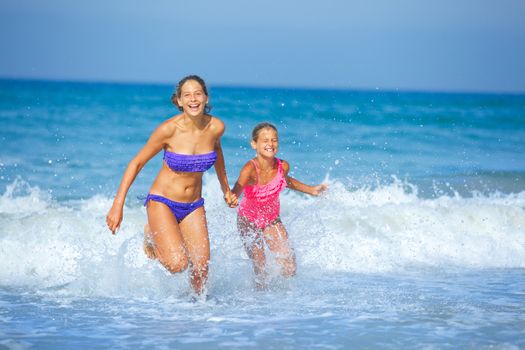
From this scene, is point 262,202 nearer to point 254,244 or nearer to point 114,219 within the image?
point 254,244

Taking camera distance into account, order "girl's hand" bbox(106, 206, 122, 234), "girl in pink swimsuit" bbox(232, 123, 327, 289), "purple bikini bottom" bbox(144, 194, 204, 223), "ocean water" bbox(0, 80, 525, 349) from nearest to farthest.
→ 1. "ocean water" bbox(0, 80, 525, 349)
2. "girl's hand" bbox(106, 206, 122, 234)
3. "purple bikini bottom" bbox(144, 194, 204, 223)
4. "girl in pink swimsuit" bbox(232, 123, 327, 289)

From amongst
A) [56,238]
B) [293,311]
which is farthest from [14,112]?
[293,311]

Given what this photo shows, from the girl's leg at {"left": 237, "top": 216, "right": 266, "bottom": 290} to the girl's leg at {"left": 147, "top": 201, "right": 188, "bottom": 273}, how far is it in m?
1.01

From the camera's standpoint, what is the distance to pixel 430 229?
10.2 metres

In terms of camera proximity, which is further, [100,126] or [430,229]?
[100,126]

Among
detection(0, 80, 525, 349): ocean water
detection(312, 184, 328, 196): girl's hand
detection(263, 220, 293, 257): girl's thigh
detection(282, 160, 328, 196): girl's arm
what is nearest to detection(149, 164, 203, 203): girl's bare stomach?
detection(0, 80, 525, 349): ocean water

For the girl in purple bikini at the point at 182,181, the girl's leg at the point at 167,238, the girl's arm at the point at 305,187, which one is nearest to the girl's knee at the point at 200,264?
the girl in purple bikini at the point at 182,181

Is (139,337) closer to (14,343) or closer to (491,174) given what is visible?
(14,343)

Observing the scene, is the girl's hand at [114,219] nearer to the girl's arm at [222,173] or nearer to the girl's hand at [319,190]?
the girl's arm at [222,173]

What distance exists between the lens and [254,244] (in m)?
7.07

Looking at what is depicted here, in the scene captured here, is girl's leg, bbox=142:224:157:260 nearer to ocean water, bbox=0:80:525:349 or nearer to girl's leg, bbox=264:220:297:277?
ocean water, bbox=0:80:525:349

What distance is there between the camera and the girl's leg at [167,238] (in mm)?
6102

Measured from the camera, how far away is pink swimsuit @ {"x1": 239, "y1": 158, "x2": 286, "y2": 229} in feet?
23.0

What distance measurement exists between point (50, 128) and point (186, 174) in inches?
726
